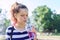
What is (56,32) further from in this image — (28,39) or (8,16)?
(8,16)

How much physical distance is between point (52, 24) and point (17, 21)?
26 cm

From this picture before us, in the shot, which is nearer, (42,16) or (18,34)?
(18,34)

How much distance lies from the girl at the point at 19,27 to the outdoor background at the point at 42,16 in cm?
10

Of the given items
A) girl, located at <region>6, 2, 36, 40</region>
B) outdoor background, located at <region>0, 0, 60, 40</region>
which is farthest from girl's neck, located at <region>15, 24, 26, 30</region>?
outdoor background, located at <region>0, 0, 60, 40</region>

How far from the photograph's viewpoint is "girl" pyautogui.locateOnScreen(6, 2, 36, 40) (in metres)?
0.93

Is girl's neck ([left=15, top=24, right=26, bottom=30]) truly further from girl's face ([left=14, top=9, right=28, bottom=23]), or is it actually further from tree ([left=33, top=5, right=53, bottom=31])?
tree ([left=33, top=5, right=53, bottom=31])

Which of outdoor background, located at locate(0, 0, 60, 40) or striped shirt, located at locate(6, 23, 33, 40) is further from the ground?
outdoor background, located at locate(0, 0, 60, 40)

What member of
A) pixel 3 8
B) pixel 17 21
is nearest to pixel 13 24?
pixel 17 21

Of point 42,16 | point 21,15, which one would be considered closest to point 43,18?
point 42,16

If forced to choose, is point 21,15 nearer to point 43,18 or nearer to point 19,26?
point 19,26

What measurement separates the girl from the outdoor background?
101mm

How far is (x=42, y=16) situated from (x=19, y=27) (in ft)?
0.67

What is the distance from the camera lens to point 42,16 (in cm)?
107

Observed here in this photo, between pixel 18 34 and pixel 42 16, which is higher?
pixel 42 16
